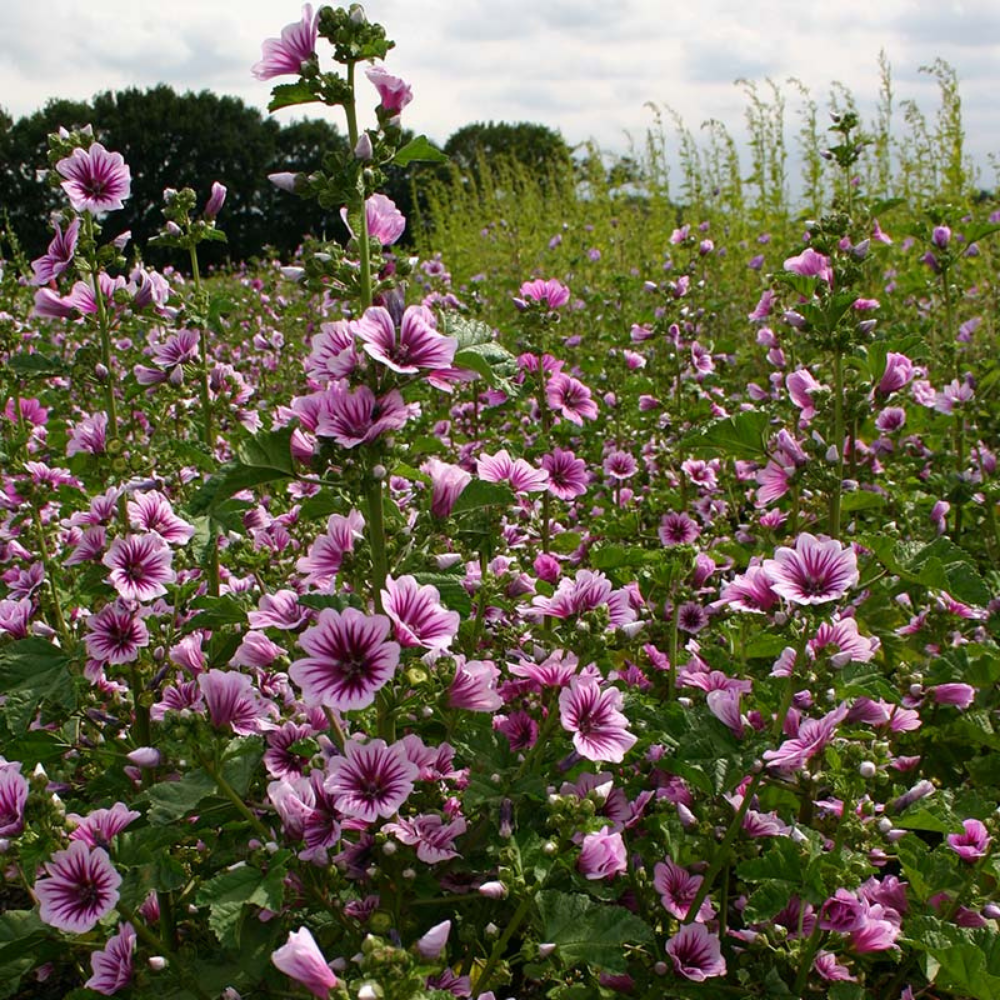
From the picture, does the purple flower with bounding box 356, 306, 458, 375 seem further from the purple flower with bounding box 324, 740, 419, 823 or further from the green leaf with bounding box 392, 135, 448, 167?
the purple flower with bounding box 324, 740, 419, 823

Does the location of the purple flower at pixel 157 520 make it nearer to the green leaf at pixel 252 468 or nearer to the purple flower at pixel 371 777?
the green leaf at pixel 252 468

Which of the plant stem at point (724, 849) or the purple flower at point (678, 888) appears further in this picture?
the purple flower at point (678, 888)

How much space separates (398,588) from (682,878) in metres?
1.00

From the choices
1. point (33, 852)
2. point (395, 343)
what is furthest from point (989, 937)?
point (33, 852)

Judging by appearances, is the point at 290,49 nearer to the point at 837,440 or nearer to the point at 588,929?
the point at 837,440

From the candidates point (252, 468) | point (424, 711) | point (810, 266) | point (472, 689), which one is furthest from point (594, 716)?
point (810, 266)

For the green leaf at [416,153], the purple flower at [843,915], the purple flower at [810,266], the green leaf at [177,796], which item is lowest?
the purple flower at [843,915]

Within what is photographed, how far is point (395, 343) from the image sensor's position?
1.70m

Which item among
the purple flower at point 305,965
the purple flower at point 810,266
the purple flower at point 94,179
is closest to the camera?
the purple flower at point 305,965

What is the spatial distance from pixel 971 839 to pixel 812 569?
0.75m

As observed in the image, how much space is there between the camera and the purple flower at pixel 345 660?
5.38ft

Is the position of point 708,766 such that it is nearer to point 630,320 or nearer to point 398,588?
point 398,588

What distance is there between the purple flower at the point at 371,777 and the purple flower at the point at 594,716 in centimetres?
31

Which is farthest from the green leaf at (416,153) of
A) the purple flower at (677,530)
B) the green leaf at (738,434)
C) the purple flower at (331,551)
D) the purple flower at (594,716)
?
the purple flower at (677,530)
